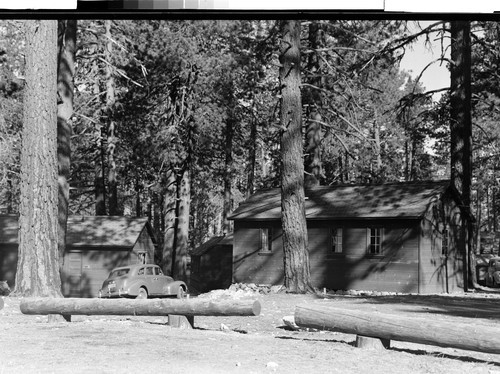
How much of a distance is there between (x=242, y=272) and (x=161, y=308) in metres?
21.0

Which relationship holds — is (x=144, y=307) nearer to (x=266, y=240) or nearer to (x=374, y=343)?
(x=374, y=343)

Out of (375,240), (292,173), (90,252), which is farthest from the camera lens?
(90,252)

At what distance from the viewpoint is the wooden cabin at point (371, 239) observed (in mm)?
28391

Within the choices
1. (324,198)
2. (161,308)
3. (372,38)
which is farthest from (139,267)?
(161,308)

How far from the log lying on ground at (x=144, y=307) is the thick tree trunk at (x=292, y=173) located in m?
9.06

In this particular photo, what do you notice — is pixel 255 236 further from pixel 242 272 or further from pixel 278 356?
pixel 278 356

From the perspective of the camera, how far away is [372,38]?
1305 inches

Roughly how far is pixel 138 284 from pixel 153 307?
1613 centimetres

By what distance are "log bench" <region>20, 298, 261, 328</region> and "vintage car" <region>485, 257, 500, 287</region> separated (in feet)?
87.5

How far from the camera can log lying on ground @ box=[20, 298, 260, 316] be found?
35.0 feet

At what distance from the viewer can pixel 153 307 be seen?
37.2 feet

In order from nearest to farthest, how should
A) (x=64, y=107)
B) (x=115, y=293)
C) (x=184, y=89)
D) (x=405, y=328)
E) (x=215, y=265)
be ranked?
(x=405, y=328) → (x=64, y=107) → (x=115, y=293) → (x=184, y=89) → (x=215, y=265)

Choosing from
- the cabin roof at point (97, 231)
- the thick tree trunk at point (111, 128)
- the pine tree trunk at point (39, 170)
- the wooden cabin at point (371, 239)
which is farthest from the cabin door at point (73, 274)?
the pine tree trunk at point (39, 170)

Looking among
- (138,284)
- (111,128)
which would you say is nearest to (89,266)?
(111,128)
